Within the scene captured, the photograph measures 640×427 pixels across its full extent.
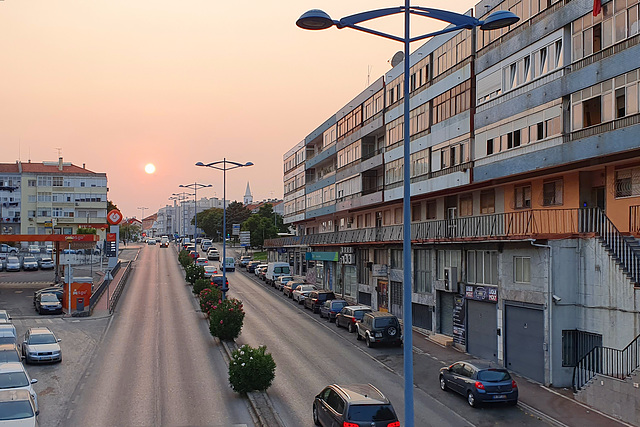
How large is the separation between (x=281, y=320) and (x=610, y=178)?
22.7 metres

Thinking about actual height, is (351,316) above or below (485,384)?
above

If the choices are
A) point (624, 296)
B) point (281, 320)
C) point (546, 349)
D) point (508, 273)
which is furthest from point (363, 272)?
point (624, 296)

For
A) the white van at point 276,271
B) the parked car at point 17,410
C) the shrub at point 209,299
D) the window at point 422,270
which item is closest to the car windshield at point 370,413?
the parked car at point 17,410

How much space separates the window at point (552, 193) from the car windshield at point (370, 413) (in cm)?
1532

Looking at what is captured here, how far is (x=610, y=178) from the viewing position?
914 inches

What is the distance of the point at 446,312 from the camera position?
3300cm

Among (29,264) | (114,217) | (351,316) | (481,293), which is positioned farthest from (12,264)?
(481,293)

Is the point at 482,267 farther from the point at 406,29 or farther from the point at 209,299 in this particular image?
the point at 406,29

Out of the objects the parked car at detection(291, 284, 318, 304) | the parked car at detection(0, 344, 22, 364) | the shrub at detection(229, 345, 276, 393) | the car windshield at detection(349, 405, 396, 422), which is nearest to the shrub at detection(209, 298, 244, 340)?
the parked car at detection(0, 344, 22, 364)

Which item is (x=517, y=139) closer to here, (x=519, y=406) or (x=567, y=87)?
(x=567, y=87)

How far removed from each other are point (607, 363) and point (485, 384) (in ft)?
14.8

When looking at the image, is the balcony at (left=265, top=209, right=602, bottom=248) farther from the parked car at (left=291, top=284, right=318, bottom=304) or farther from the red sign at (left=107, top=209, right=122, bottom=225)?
the red sign at (left=107, top=209, right=122, bottom=225)

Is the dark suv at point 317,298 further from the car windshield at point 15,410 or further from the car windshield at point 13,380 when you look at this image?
the car windshield at point 15,410

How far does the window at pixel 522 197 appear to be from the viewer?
2808 cm
